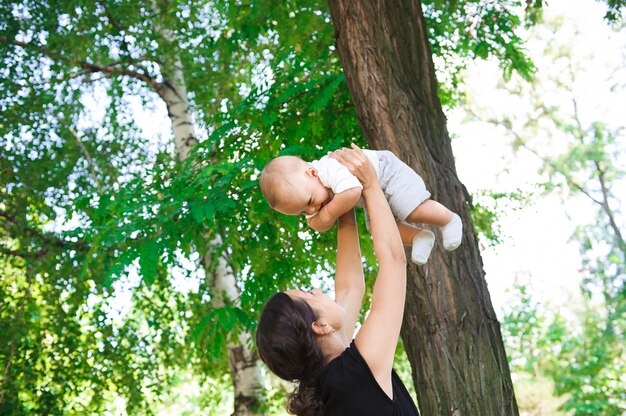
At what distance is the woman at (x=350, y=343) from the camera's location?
2152mm

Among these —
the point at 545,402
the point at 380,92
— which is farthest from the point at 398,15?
the point at 545,402

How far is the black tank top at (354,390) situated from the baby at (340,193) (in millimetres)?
473

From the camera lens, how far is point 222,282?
8086 mm

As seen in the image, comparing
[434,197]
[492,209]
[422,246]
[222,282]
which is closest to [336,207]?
[422,246]

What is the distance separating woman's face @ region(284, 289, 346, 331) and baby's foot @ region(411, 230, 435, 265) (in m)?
0.36

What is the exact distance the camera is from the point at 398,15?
4277mm

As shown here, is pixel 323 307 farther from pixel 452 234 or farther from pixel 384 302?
pixel 452 234

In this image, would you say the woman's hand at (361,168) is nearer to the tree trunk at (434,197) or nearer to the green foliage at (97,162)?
the tree trunk at (434,197)

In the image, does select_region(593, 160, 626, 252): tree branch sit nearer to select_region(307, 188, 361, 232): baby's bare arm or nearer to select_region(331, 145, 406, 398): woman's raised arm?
select_region(307, 188, 361, 232): baby's bare arm

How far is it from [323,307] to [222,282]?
5.85 m

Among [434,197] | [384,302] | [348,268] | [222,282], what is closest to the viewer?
[384,302]

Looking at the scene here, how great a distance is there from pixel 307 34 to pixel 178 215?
212 centimetres

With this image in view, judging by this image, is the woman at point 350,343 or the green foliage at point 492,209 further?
the green foliage at point 492,209

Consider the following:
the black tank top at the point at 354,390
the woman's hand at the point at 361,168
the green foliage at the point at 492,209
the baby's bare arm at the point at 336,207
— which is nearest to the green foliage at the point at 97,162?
the green foliage at the point at 492,209
